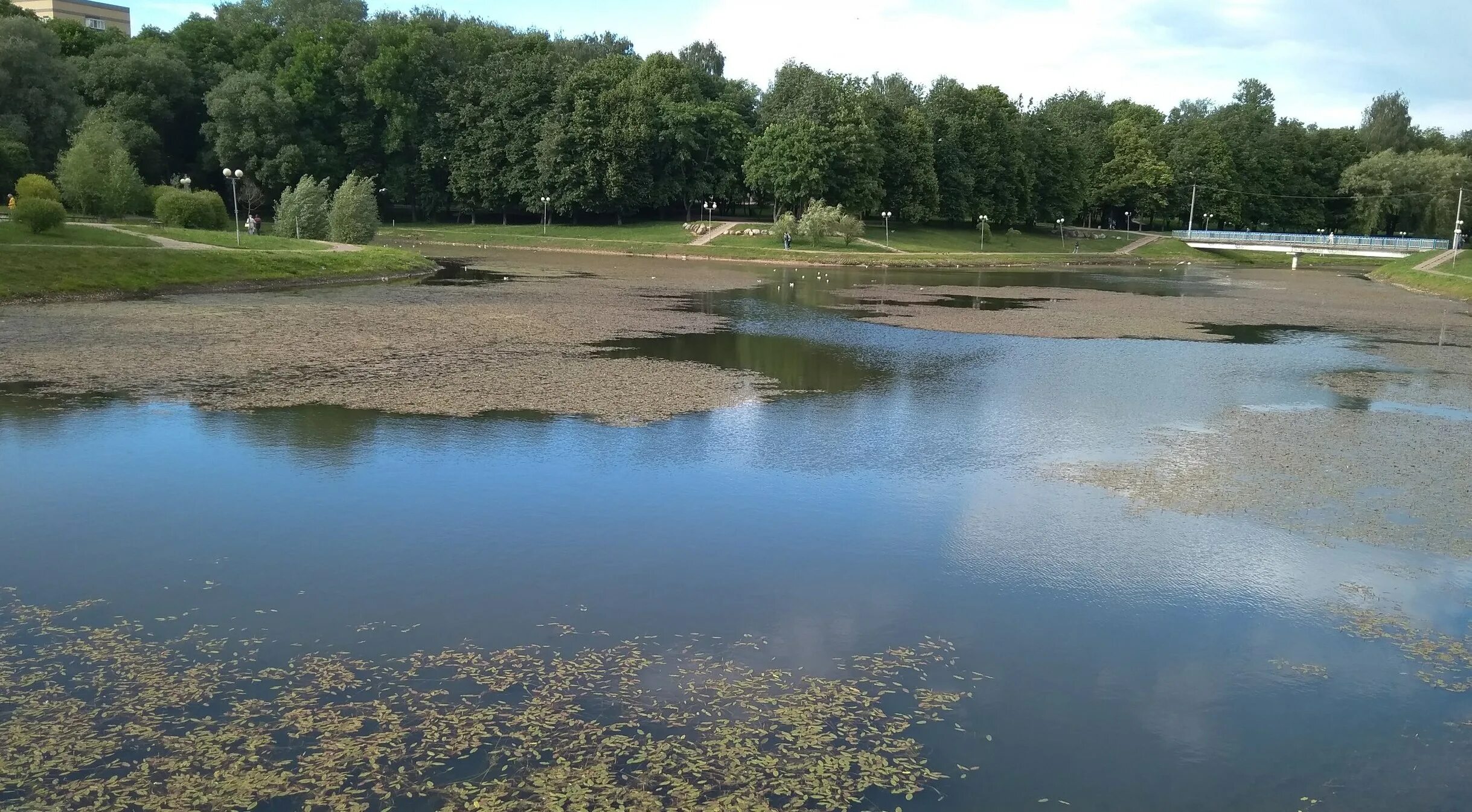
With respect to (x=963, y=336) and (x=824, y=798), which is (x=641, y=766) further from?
(x=963, y=336)

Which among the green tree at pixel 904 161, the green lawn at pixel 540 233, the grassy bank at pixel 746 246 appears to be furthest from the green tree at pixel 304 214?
the green tree at pixel 904 161

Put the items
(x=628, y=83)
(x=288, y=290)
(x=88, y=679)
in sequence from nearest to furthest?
1. (x=88, y=679)
2. (x=288, y=290)
3. (x=628, y=83)

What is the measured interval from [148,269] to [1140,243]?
79433 millimetres

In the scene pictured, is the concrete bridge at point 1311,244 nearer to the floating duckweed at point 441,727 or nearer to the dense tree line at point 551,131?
the dense tree line at point 551,131

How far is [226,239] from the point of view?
41.2 m

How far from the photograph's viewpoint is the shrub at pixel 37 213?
111ft

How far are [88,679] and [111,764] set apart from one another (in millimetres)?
1368

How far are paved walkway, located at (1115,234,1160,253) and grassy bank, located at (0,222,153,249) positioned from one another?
71.0 metres

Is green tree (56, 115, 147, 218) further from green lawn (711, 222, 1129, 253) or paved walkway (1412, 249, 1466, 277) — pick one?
paved walkway (1412, 249, 1466, 277)

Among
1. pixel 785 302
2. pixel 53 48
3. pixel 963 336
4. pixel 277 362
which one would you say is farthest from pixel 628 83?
pixel 277 362

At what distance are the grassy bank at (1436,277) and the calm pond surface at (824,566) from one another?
46.5m

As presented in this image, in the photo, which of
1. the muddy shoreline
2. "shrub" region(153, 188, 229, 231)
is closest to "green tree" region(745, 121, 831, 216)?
"shrub" region(153, 188, 229, 231)

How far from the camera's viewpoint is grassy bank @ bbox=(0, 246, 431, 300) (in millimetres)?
29562

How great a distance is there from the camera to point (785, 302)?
1494 inches
